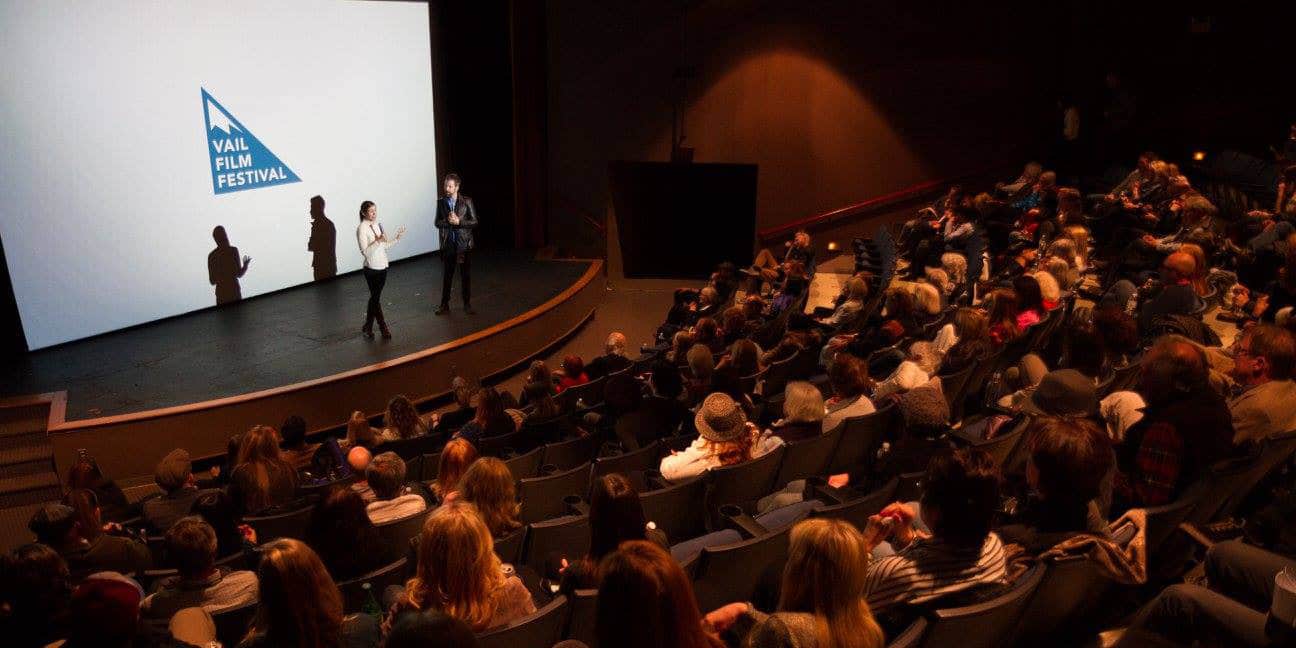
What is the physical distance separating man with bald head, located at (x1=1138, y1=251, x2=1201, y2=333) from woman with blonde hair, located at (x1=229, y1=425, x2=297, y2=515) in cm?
484

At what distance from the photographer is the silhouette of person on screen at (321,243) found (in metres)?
9.84

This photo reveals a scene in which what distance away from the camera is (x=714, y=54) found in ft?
40.7

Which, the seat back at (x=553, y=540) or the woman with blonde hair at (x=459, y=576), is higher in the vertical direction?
the woman with blonde hair at (x=459, y=576)

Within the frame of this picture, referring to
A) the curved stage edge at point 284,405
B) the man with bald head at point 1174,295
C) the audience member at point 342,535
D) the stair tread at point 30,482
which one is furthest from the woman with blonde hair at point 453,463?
the stair tread at point 30,482

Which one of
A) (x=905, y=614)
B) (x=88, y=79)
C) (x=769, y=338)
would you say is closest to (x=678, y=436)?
(x=905, y=614)

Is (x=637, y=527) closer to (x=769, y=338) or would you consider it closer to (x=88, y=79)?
(x=769, y=338)

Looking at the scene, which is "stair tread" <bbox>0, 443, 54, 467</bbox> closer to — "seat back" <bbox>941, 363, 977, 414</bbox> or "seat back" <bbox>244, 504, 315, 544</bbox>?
"seat back" <bbox>244, 504, 315, 544</bbox>

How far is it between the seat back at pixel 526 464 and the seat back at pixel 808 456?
1308mm

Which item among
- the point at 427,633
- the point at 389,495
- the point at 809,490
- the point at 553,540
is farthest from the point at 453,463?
the point at 427,633

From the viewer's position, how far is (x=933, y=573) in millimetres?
2400

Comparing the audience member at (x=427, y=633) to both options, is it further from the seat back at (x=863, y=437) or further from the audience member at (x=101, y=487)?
the audience member at (x=101, y=487)

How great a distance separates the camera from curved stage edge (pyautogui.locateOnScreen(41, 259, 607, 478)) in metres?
6.38

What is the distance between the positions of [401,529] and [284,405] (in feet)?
12.0

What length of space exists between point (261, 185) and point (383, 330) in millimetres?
2233
